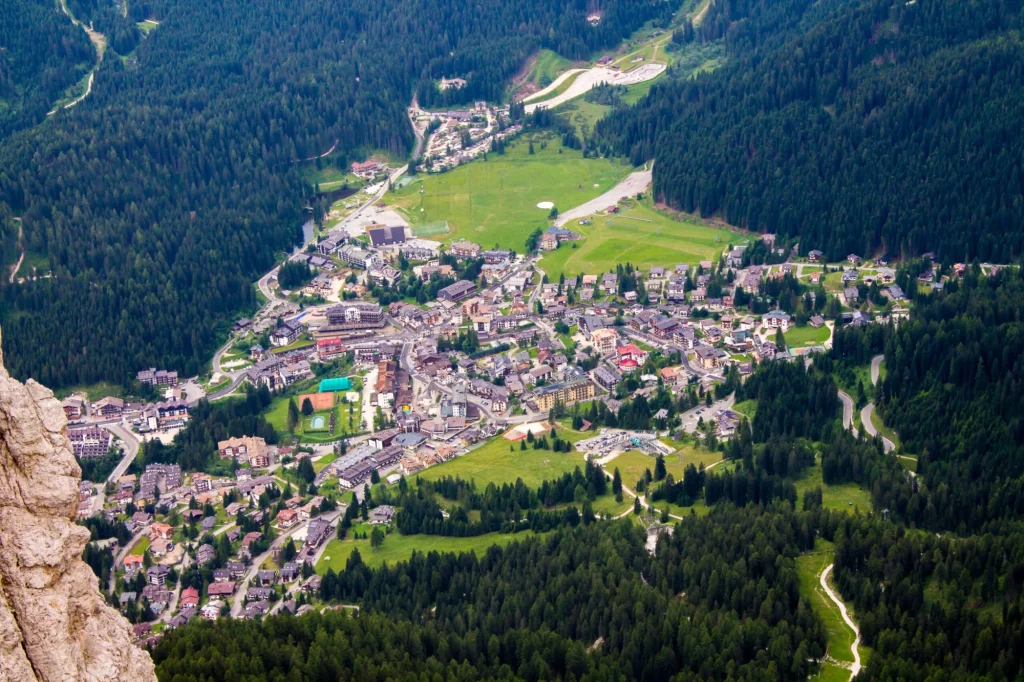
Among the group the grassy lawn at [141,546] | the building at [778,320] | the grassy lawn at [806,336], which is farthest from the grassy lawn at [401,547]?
the building at [778,320]

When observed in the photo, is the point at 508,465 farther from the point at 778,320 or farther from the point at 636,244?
the point at 636,244

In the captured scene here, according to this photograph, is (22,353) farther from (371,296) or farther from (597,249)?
(597,249)

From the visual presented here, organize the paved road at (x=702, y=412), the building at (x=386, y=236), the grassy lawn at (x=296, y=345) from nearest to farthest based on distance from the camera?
1. the paved road at (x=702, y=412)
2. the grassy lawn at (x=296, y=345)
3. the building at (x=386, y=236)

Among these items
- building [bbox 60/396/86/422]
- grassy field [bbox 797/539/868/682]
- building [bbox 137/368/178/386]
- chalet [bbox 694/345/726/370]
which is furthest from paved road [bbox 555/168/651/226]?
grassy field [bbox 797/539/868/682]

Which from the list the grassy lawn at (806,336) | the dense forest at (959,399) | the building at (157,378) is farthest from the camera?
the building at (157,378)

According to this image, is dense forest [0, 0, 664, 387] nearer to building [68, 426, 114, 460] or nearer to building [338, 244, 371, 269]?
building [338, 244, 371, 269]

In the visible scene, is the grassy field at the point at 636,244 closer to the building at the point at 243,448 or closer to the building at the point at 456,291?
the building at the point at 456,291
